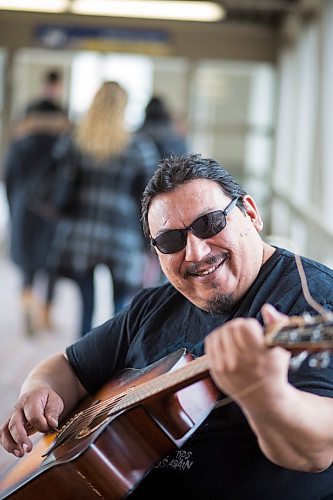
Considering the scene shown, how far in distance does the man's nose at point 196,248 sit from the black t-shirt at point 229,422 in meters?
0.13

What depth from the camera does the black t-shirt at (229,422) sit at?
5.84ft

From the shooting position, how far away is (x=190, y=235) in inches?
79.1

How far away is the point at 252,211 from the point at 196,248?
0.20 meters

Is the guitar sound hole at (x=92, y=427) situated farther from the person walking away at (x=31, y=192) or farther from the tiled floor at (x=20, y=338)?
the person walking away at (x=31, y=192)

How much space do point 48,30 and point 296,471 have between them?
8.84 meters

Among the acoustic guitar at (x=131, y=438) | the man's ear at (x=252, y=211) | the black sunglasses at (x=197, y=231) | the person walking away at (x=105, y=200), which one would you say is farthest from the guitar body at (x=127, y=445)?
the person walking away at (x=105, y=200)

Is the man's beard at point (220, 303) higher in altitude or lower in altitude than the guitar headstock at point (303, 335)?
lower

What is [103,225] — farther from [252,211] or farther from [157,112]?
[252,211]

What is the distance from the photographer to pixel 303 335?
1.40 m

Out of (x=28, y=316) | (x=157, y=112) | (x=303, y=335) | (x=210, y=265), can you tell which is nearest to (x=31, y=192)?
(x=28, y=316)

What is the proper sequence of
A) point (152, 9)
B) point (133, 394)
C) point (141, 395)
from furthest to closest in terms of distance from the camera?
point (152, 9) → point (133, 394) → point (141, 395)

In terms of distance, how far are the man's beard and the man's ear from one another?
0.20 metres

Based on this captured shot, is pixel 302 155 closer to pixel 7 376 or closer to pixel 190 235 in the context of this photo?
pixel 7 376

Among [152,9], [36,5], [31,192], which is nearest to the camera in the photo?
[31,192]
